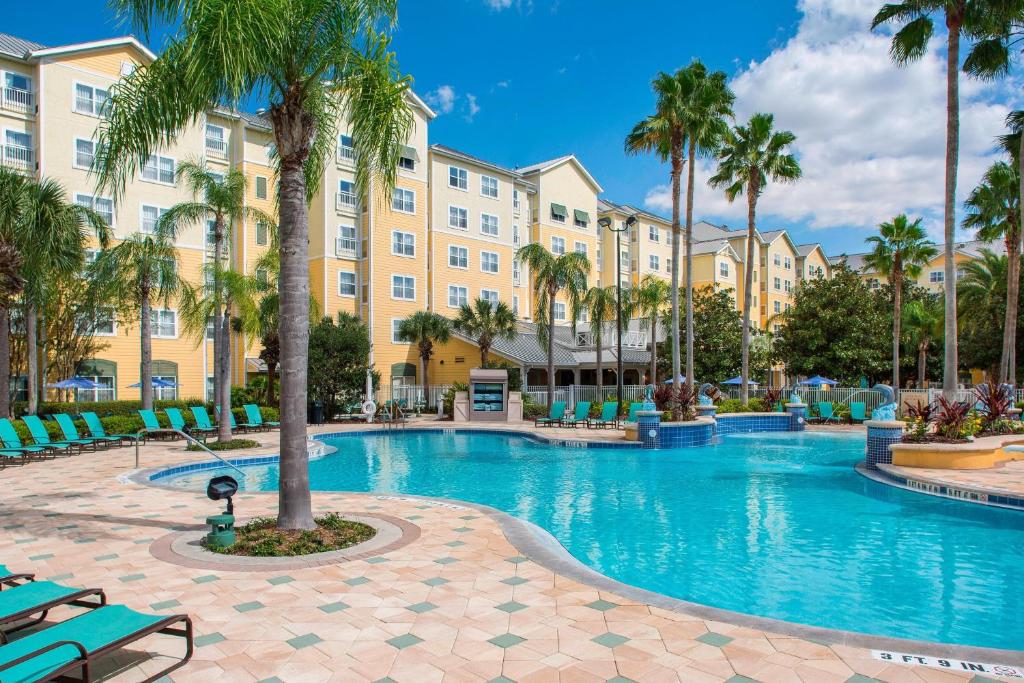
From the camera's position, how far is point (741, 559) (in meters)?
8.66

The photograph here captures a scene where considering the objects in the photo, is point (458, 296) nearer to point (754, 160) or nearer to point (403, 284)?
point (403, 284)

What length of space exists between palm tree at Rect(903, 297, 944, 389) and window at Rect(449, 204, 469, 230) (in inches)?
1166

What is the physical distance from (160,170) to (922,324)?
156ft

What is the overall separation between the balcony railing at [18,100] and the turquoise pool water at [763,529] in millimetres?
24009

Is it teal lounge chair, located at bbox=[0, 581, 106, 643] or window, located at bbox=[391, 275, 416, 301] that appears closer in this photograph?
teal lounge chair, located at bbox=[0, 581, 106, 643]

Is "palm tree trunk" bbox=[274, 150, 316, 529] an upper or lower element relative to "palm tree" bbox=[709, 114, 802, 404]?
lower

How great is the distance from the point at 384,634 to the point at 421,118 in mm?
37550

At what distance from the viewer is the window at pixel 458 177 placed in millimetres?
40531

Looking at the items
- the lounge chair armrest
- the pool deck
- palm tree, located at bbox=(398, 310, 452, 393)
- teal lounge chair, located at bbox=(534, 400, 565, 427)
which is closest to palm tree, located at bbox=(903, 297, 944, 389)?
teal lounge chair, located at bbox=(534, 400, 565, 427)

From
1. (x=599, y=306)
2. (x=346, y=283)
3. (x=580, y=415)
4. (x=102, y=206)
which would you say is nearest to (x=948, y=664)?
(x=580, y=415)

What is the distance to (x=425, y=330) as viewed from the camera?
1369 inches

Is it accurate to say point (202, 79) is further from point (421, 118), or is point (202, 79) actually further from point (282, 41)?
point (421, 118)

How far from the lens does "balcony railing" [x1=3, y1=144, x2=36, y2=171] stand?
2946cm

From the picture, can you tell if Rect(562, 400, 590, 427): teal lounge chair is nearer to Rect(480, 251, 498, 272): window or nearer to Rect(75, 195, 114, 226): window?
Rect(480, 251, 498, 272): window
